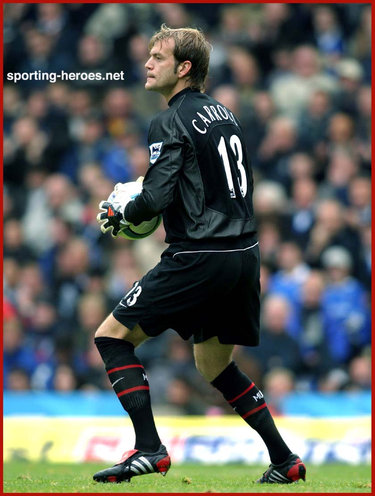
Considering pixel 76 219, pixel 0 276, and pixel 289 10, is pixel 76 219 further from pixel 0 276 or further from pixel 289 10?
pixel 289 10

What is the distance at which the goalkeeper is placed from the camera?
520 centimetres

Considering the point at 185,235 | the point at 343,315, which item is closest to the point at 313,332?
the point at 343,315

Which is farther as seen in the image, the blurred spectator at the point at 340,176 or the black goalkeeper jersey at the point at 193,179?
the blurred spectator at the point at 340,176

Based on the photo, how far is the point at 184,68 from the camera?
5.48 metres

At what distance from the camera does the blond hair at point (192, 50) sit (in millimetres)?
5457

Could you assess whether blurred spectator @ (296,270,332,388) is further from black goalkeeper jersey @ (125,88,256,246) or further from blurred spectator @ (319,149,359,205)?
black goalkeeper jersey @ (125,88,256,246)

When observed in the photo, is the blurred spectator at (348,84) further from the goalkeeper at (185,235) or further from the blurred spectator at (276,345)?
the goalkeeper at (185,235)

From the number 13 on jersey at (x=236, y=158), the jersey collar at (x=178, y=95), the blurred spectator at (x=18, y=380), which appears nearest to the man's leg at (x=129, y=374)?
the number 13 on jersey at (x=236, y=158)

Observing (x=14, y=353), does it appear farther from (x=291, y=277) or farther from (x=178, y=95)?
(x=178, y=95)

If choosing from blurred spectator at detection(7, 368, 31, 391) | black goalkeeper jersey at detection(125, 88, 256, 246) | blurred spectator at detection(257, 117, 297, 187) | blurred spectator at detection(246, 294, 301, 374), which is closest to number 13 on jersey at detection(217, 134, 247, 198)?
black goalkeeper jersey at detection(125, 88, 256, 246)

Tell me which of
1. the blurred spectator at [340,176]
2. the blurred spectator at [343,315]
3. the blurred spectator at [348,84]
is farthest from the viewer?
the blurred spectator at [348,84]

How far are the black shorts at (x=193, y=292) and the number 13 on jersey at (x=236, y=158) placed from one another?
0.30 meters

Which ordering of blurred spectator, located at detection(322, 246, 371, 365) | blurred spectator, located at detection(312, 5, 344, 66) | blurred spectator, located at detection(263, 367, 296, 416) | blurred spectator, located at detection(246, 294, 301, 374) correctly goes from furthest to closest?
blurred spectator, located at detection(312, 5, 344, 66) < blurred spectator, located at detection(322, 246, 371, 365) < blurred spectator, located at detection(246, 294, 301, 374) < blurred spectator, located at detection(263, 367, 296, 416)

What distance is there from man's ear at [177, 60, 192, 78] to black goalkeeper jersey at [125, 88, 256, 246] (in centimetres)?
16
